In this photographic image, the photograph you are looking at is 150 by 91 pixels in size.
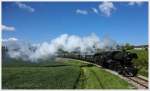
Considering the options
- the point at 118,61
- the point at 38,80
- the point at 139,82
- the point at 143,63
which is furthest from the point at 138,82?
the point at 118,61

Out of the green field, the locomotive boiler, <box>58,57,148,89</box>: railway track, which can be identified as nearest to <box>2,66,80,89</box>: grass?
the green field

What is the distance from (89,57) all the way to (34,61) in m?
7.03

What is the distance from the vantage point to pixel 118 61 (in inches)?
1027

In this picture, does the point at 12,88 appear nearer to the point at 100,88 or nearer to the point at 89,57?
the point at 100,88

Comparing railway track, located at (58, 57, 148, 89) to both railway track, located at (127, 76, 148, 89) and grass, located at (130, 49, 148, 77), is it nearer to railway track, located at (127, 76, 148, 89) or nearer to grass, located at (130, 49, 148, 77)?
railway track, located at (127, 76, 148, 89)

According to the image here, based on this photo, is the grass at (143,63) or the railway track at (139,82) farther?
the grass at (143,63)

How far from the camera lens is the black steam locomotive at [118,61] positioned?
23.4 metres

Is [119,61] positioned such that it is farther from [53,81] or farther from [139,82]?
[53,81]

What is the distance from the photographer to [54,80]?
62.8 ft

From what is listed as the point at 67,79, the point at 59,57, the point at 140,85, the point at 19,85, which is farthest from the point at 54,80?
the point at 59,57

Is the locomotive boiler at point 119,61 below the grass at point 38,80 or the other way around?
the other way around

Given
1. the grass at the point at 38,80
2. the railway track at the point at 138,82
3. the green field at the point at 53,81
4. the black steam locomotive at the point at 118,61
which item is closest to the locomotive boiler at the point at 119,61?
the black steam locomotive at the point at 118,61

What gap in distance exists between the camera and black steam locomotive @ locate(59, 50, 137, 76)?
23.4 m

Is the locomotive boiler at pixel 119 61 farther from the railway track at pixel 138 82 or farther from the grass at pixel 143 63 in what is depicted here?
the railway track at pixel 138 82
